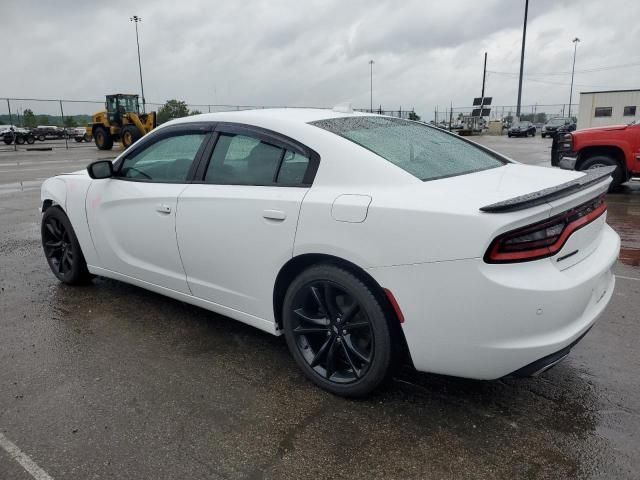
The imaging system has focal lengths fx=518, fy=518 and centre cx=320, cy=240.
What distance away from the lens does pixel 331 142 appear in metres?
2.82

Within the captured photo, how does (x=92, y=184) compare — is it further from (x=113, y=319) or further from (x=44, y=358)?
(x=44, y=358)

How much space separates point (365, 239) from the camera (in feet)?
8.08

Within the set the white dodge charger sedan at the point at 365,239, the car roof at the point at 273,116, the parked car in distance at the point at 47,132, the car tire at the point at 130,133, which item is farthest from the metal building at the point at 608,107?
the parked car in distance at the point at 47,132

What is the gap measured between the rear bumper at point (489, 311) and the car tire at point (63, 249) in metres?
3.06

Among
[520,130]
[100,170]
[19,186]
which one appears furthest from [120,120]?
[520,130]

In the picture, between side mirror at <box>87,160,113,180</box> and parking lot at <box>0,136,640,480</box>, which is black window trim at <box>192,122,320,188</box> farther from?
parking lot at <box>0,136,640,480</box>

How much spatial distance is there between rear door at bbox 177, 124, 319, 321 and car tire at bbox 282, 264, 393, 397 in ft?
0.66

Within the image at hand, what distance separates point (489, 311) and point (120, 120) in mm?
26249

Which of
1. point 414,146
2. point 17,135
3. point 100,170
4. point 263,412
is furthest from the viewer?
point 17,135

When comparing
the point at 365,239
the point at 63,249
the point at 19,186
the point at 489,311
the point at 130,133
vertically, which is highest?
the point at 130,133

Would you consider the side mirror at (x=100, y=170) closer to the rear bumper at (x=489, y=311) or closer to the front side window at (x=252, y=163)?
the front side window at (x=252, y=163)

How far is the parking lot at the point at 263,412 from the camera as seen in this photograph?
7.50 ft

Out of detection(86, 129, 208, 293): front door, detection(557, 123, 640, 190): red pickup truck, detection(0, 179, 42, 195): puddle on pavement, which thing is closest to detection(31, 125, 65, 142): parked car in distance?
detection(0, 179, 42, 195): puddle on pavement

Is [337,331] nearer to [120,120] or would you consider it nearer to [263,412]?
[263,412]
